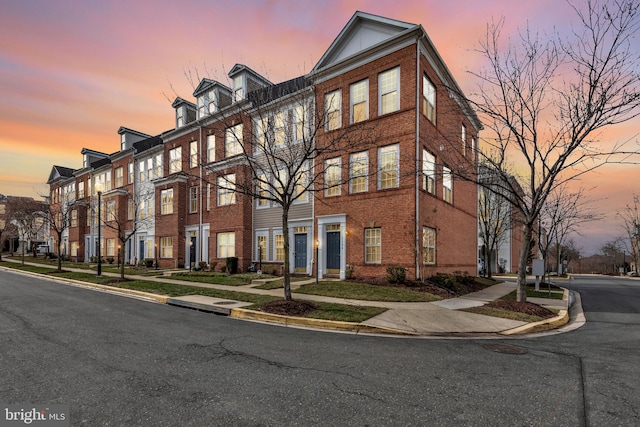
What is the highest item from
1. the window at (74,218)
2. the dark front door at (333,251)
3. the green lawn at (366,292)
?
the window at (74,218)

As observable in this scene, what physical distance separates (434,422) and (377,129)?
1577 centimetres

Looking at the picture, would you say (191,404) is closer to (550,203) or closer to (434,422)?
(434,422)

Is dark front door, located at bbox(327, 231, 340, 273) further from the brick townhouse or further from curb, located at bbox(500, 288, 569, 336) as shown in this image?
curb, located at bbox(500, 288, 569, 336)

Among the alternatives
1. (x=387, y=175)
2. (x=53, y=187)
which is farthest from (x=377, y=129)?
(x=53, y=187)

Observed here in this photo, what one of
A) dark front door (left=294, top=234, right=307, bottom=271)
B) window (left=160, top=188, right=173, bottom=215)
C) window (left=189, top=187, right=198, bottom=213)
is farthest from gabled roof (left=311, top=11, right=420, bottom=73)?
window (left=160, top=188, right=173, bottom=215)

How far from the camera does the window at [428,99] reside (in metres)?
18.2

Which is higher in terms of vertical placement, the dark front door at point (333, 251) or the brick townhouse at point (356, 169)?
the brick townhouse at point (356, 169)

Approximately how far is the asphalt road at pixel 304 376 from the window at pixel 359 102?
1345 cm

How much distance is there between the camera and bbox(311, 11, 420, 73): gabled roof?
17.6 m

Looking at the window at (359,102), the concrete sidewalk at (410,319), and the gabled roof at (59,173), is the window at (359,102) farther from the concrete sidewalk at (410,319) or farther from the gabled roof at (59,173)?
the gabled roof at (59,173)

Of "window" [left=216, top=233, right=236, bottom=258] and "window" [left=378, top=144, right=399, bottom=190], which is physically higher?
"window" [left=378, top=144, right=399, bottom=190]

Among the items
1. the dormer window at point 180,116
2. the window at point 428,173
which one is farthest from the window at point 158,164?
the window at point 428,173

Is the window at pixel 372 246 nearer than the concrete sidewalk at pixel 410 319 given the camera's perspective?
No

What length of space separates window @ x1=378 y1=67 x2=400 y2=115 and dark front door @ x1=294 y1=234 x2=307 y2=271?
28.8 ft
